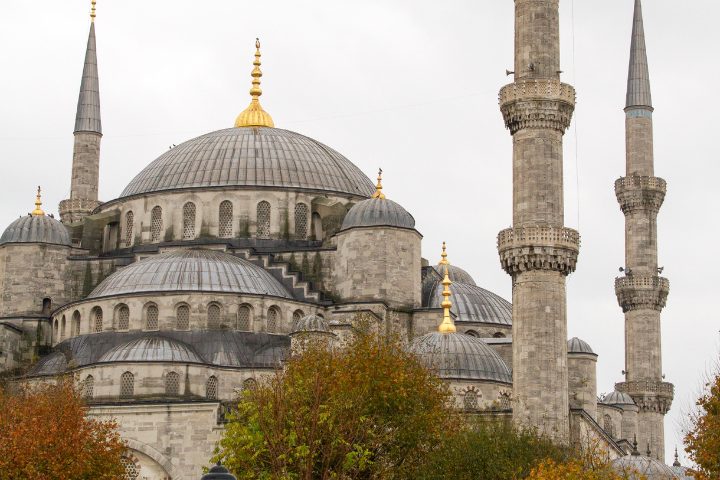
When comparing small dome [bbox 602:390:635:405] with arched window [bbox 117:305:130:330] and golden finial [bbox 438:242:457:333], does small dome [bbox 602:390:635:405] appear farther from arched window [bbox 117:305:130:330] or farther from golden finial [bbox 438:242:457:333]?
arched window [bbox 117:305:130:330]

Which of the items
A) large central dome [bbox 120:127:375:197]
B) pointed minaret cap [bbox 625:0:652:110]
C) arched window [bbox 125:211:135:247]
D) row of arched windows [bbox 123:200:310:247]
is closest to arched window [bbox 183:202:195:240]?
row of arched windows [bbox 123:200:310:247]

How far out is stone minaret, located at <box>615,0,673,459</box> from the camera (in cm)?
5431

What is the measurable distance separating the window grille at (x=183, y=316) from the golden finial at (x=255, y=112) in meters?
13.0

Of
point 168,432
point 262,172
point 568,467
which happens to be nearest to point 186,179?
point 262,172

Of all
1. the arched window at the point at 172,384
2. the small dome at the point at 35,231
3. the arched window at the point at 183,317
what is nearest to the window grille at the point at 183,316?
the arched window at the point at 183,317

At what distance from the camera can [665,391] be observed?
54.8 m

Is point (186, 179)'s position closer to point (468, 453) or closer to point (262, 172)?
point (262, 172)

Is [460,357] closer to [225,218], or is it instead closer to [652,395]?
[225,218]

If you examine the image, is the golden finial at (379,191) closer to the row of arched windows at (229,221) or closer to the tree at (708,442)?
the row of arched windows at (229,221)

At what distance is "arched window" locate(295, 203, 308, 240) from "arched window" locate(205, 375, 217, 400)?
889cm

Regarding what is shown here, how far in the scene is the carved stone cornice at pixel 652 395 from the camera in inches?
→ 2153

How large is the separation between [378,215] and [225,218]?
18.9 feet

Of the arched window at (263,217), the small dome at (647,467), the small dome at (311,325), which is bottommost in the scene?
the small dome at (647,467)

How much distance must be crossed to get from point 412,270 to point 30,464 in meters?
18.2
